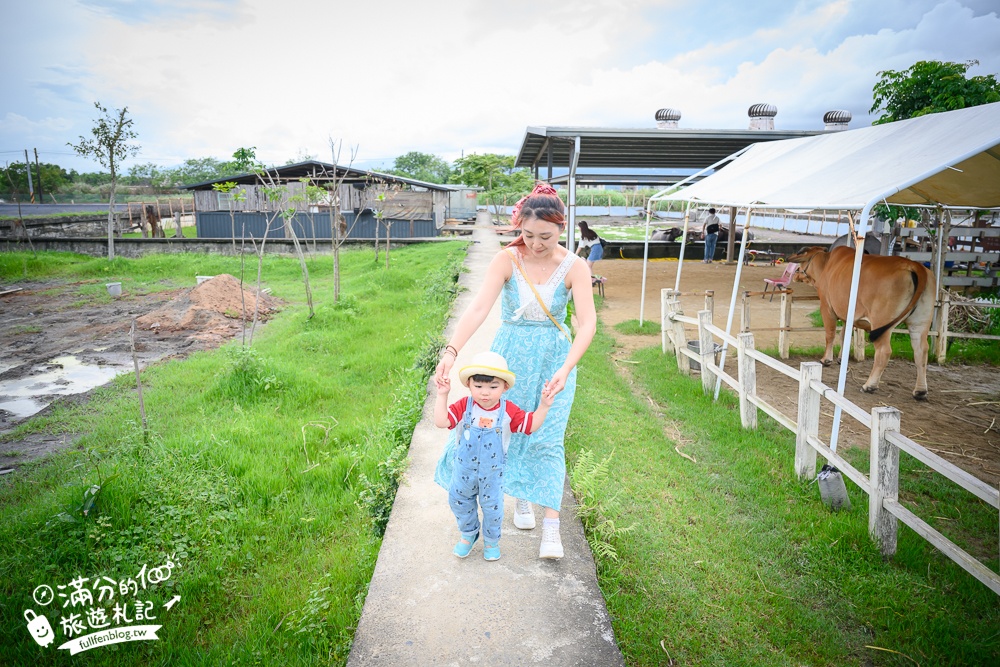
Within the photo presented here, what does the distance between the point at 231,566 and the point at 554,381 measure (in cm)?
219

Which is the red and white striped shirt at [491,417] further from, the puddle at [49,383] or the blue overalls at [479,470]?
the puddle at [49,383]

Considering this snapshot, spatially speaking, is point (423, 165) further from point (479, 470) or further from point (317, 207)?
point (479, 470)

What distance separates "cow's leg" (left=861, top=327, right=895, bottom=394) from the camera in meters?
5.65

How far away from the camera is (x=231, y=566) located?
323cm

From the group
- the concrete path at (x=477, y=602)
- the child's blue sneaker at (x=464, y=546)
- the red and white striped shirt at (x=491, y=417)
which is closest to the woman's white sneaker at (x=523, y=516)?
the concrete path at (x=477, y=602)

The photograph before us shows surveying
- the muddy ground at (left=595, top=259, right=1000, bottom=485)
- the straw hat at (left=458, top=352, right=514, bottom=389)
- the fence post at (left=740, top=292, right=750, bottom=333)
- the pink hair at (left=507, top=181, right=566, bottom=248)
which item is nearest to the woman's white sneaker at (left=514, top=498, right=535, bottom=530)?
the straw hat at (left=458, top=352, right=514, bottom=389)

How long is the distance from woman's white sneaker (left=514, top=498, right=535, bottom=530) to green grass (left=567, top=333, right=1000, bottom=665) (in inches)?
16.4

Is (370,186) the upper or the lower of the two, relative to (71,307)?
upper

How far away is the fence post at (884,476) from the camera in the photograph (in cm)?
308

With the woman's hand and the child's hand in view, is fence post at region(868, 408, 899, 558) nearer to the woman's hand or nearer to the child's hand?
the child's hand

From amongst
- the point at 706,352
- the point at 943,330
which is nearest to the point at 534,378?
the point at 706,352

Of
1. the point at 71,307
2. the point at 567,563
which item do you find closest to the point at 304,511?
the point at 567,563

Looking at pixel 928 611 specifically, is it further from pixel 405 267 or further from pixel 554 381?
pixel 405 267

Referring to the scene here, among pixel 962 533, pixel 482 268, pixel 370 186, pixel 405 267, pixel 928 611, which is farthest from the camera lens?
pixel 370 186
